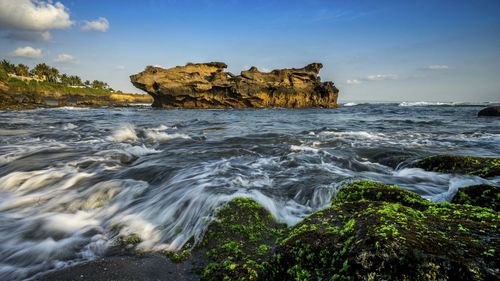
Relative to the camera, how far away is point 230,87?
179ft

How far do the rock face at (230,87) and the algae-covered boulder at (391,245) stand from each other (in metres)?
52.7

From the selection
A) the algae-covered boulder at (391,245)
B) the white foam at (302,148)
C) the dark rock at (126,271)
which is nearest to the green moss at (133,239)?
the dark rock at (126,271)

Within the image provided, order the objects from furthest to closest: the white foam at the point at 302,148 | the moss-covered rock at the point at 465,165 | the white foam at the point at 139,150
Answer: the white foam at the point at 302,148 → the white foam at the point at 139,150 → the moss-covered rock at the point at 465,165

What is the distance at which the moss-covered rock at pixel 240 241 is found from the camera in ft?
8.87

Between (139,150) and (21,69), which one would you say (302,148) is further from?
(21,69)

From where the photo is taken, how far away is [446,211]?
2682 millimetres

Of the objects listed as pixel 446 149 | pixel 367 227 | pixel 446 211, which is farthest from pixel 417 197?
pixel 446 149

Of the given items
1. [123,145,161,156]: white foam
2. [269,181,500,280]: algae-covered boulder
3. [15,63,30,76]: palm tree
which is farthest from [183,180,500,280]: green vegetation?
[15,63,30,76]: palm tree

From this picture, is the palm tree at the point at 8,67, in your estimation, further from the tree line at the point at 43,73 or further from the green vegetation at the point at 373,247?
the green vegetation at the point at 373,247

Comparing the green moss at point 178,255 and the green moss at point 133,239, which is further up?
the green moss at point 178,255

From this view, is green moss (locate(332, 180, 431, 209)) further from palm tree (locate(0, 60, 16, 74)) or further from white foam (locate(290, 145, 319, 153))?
palm tree (locate(0, 60, 16, 74))

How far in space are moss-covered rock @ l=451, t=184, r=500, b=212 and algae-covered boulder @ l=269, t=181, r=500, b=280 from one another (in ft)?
2.78

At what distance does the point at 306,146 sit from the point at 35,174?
25.6 feet

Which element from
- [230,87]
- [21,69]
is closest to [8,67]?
[21,69]
